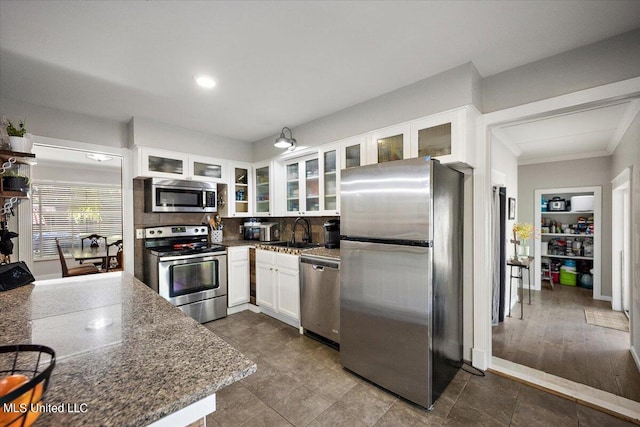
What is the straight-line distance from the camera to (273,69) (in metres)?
2.23

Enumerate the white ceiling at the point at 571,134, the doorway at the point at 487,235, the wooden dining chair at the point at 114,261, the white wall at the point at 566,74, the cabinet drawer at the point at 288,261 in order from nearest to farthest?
the white wall at the point at 566,74 → the doorway at the point at 487,235 → the white ceiling at the point at 571,134 → the cabinet drawer at the point at 288,261 → the wooden dining chair at the point at 114,261

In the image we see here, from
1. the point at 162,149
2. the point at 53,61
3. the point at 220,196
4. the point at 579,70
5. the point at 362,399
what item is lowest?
the point at 362,399

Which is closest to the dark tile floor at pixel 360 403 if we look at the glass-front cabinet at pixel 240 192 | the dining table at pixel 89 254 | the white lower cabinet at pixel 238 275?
the white lower cabinet at pixel 238 275

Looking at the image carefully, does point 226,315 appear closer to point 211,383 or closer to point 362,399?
point 362,399

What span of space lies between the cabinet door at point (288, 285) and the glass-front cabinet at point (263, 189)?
105cm

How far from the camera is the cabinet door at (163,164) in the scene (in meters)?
3.23

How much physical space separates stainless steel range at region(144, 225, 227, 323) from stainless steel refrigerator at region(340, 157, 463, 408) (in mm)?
1901

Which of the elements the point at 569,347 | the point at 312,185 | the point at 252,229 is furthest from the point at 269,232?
the point at 569,347

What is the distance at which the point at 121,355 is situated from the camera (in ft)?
2.74

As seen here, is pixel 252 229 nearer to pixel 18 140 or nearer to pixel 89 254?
pixel 89 254

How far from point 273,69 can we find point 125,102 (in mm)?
1702

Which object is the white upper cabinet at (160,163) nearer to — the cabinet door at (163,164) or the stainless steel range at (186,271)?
the cabinet door at (163,164)

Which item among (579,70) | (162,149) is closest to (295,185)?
(162,149)

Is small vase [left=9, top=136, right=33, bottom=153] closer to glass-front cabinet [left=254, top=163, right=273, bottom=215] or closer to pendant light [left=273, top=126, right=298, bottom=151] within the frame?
pendant light [left=273, top=126, right=298, bottom=151]
